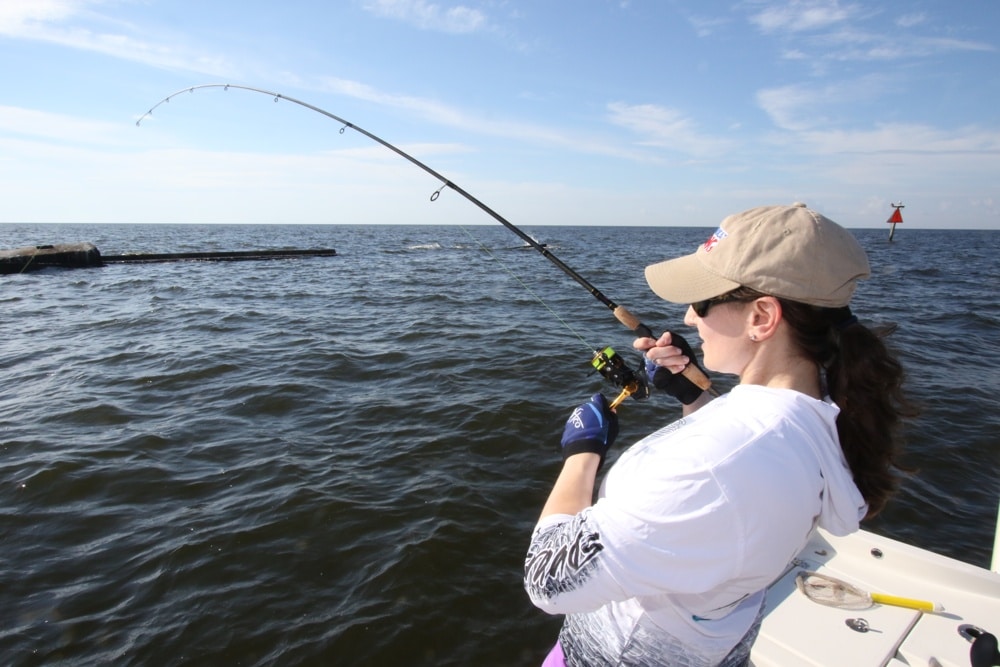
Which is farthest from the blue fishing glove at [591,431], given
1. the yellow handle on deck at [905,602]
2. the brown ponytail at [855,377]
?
the yellow handle on deck at [905,602]

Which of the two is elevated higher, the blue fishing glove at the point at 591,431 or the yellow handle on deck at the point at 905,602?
the blue fishing glove at the point at 591,431

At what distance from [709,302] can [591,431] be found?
0.65m

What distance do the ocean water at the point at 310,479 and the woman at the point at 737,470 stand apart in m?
3.06

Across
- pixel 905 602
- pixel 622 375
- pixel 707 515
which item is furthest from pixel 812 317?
pixel 905 602

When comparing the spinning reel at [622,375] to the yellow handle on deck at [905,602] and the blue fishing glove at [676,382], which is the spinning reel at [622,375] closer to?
the blue fishing glove at [676,382]

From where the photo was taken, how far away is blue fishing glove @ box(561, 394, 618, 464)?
200cm

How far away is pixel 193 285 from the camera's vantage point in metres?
20.8

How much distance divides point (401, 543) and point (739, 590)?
444 centimetres

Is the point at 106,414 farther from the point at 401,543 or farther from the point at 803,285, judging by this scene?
the point at 803,285

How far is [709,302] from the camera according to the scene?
5.57ft

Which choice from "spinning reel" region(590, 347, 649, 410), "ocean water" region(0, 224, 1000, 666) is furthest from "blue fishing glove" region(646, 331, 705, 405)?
"ocean water" region(0, 224, 1000, 666)

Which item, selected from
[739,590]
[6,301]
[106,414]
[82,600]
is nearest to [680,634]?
[739,590]

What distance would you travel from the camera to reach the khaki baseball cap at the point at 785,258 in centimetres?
148

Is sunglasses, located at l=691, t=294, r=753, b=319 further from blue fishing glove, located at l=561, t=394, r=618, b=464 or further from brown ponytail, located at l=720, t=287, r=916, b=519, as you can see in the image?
blue fishing glove, located at l=561, t=394, r=618, b=464
